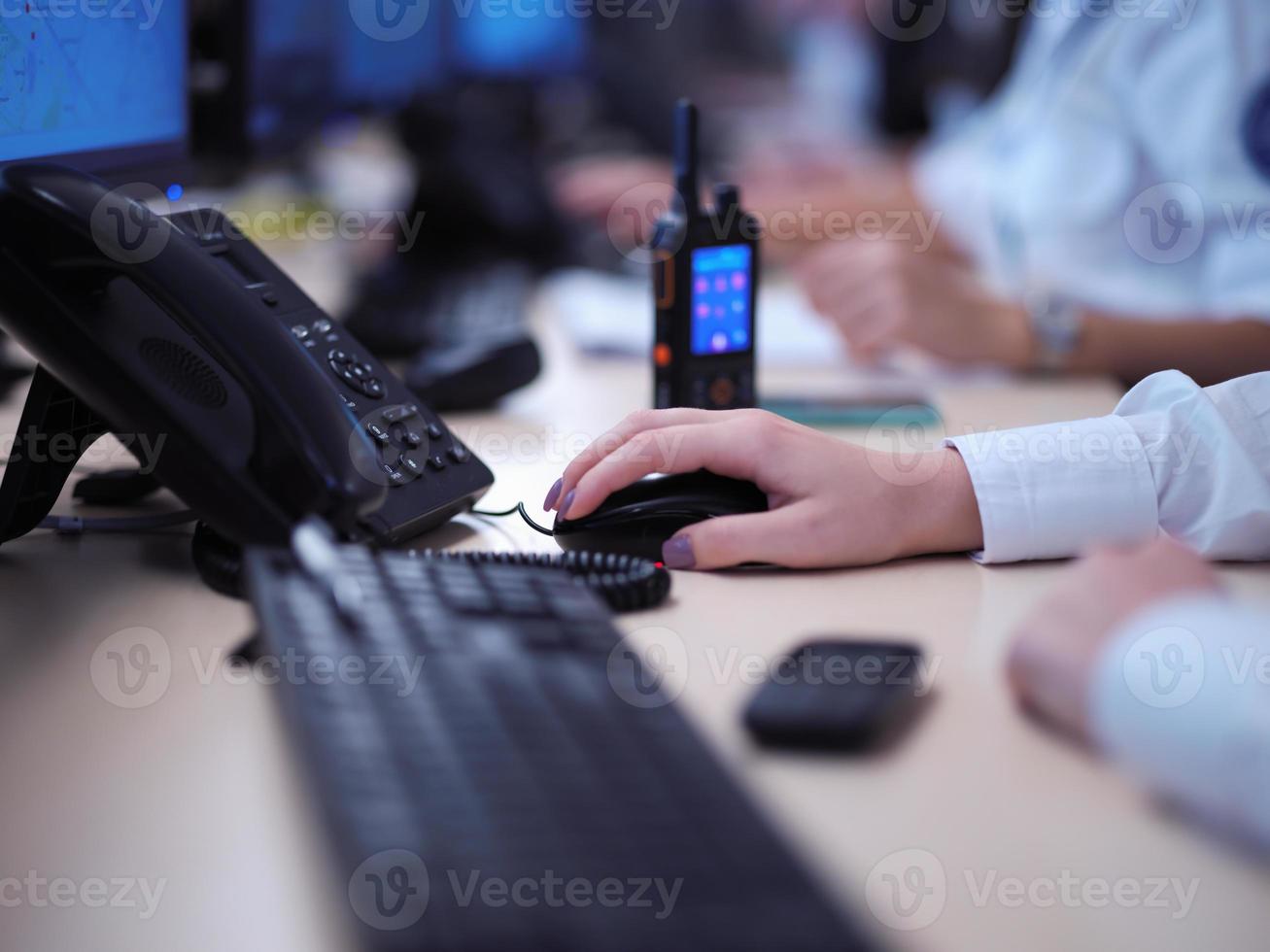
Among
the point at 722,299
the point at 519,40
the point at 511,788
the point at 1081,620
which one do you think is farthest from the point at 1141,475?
the point at 519,40

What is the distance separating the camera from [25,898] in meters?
0.36

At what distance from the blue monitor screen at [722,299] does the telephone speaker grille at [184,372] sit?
1.19 ft

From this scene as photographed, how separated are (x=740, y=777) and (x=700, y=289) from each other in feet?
1.71

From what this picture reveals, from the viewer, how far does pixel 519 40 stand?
6.53ft

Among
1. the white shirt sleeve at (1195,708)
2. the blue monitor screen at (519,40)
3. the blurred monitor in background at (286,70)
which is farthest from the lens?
the blue monitor screen at (519,40)

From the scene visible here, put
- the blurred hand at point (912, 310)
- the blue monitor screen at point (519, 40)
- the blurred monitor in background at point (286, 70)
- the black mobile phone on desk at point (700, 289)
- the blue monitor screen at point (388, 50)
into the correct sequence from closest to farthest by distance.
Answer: the black mobile phone on desk at point (700, 289) → the blurred hand at point (912, 310) → the blurred monitor in background at point (286, 70) → the blue monitor screen at point (388, 50) → the blue monitor screen at point (519, 40)

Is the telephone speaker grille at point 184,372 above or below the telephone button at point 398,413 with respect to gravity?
above

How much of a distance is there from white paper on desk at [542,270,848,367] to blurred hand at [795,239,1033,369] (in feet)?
0.13

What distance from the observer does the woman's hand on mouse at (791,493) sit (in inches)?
23.1

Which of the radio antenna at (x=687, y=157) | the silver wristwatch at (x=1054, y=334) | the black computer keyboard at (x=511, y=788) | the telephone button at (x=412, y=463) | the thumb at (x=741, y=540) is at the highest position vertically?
the radio antenna at (x=687, y=157)

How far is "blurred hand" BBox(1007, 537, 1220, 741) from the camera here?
1.40 ft

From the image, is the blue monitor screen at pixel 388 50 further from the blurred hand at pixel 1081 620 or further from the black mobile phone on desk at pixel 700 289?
the blurred hand at pixel 1081 620

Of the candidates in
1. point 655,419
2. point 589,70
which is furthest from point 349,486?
point 589,70

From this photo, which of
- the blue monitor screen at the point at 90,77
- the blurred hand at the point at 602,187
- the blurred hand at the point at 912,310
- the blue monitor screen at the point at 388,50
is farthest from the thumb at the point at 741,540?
the blue monitor screen at the point at 388,50
